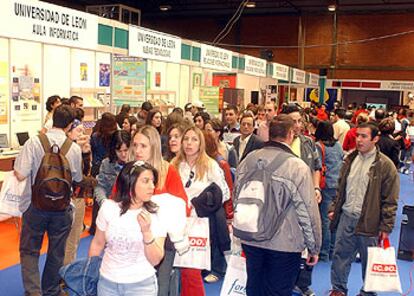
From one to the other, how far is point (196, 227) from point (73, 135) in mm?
1183

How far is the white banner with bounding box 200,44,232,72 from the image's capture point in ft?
30.0

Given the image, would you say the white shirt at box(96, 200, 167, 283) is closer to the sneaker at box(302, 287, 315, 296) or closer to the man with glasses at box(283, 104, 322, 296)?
the man with glasses at box(283, 104, 322, 296)

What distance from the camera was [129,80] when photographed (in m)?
7.16

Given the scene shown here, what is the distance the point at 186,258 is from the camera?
10.5ft

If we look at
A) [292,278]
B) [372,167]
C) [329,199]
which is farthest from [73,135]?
[329,199]

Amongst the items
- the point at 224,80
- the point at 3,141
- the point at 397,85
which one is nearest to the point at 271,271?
the point at 3,141

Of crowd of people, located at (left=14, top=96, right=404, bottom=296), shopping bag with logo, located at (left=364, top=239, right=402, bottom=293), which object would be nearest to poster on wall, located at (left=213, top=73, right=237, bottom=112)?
crowd of people, located at (left=14, top=96, right=404, bottom=296)

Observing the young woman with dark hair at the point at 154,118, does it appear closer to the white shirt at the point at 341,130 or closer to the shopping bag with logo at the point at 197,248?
the shopping bag with logo at the point at 197,248

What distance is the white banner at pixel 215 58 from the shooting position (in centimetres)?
913

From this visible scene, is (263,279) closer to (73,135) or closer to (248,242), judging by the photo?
(248,242)

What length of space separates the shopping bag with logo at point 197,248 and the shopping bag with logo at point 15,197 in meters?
1.17

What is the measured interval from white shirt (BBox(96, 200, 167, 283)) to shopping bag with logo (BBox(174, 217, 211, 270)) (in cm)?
85

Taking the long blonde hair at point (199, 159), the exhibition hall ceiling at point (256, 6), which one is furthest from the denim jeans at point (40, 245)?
the exhibition hall ceiling at point (256, 6)

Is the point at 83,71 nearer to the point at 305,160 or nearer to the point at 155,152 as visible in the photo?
the point at 305,160
